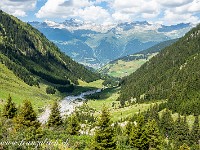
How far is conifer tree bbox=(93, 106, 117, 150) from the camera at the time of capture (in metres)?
57.6

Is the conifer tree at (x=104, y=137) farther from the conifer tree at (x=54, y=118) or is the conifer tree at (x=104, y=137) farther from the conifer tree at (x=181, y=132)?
the conifer tree at (x=181, y=132)

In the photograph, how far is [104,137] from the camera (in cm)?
5797

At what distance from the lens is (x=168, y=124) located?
173250 millimetres

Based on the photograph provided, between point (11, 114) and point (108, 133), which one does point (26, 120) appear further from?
point (108, 133)

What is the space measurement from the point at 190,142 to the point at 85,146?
10637 cm

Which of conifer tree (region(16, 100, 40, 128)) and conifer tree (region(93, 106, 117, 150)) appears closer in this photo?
conifer tree (region(93, 106, 117, 150))

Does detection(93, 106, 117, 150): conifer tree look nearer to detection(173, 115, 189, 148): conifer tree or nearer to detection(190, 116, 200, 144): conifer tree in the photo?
detection(173, 115, 189, 148): conifer tree

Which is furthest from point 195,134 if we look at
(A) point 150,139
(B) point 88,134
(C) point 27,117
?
(C) point 27,117

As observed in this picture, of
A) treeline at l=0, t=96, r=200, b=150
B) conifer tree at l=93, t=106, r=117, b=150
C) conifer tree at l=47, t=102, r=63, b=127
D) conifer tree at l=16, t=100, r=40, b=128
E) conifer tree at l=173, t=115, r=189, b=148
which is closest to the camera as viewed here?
conifer tree at l=93, t=106, r=117, b=150

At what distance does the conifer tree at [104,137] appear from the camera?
57.6m

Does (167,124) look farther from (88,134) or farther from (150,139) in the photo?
(150,139)

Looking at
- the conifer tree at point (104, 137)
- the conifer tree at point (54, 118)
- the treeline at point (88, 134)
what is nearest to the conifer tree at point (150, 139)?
the treeline at point (88, 134)

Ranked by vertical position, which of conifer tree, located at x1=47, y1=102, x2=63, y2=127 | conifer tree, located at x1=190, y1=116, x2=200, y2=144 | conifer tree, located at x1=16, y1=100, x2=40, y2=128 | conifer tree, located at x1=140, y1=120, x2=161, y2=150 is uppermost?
conifer tree, located at x1=16, y1=100, x2=40, y2=128

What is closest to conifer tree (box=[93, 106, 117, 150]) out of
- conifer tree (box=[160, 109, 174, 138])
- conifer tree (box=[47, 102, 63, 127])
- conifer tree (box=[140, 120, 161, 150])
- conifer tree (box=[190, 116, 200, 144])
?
conifer tree (box=[140, 120, 161, 150])
